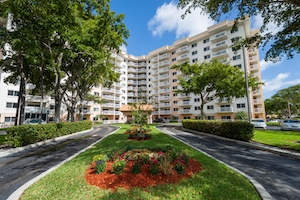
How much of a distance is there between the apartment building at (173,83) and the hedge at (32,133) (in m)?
15.3

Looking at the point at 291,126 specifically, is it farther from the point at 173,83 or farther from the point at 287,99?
the point at 287,99

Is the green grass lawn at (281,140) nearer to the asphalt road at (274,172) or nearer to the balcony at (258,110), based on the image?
the asphalt road at (274,172)

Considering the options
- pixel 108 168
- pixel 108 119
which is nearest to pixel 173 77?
pixel 108 119

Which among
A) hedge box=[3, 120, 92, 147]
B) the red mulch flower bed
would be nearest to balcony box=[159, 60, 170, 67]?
hedge box=[3, 120, 92, 147]

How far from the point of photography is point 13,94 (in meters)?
31.5

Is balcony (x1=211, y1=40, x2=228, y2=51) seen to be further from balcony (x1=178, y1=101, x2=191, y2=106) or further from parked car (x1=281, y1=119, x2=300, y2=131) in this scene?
parked car (x1=281, y1=119, x2=300, y2=131)

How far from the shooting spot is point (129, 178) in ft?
14.1

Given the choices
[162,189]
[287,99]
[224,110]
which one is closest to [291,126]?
[224,110]

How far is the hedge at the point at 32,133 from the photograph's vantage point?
9.51m

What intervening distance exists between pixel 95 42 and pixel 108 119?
36517 mm

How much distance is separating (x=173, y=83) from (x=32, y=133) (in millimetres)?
45071

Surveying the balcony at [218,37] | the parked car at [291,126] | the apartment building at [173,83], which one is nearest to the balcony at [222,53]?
the apartment building at [173,83]

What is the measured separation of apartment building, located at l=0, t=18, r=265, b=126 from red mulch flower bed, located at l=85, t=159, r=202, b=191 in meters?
23.7

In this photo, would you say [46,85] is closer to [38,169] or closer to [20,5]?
[20,5]
